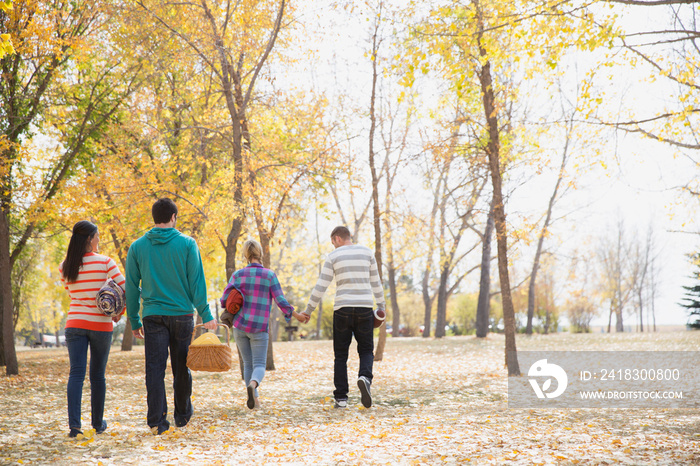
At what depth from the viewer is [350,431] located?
5199 millimetres

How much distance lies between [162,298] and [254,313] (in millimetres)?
1517

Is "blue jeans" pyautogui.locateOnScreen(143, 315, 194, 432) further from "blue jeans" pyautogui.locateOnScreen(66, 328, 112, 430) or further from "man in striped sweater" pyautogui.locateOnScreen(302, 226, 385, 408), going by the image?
"man in striped sweater" pyautogui.locateOnScreen(302, 226, 385, 408)

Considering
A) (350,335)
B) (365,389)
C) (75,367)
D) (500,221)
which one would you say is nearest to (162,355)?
(75,367)

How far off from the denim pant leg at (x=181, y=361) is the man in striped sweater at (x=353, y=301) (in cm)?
161

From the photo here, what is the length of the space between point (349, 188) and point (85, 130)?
7.07 meters

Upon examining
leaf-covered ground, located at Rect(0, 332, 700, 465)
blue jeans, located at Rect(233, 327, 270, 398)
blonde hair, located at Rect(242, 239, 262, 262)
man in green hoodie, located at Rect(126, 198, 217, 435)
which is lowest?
leaf-covered ground, located at Rect(0, 332, 700, 465)

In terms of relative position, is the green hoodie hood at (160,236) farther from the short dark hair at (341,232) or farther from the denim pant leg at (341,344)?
the denim pant leg at (341,344)

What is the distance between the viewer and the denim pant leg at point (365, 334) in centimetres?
630

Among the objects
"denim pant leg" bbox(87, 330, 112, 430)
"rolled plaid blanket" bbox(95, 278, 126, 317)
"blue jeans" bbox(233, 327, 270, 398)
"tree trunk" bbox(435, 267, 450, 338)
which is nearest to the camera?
"rolled plaid blanket" bbox(95, 278, 126, 317)

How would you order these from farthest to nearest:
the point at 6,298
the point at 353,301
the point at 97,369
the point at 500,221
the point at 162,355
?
the point at 6,298
the point at 500,221
the point at 353,301
the point at 97,369
the point at 162,355

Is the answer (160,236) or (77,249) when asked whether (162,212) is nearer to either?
(160,236)

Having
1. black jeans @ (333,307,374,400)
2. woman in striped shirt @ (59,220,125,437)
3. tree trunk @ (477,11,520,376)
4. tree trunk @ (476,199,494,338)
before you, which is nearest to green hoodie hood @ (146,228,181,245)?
woman in striped shirt @ (59,220,125,437)

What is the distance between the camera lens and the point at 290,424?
561 cm

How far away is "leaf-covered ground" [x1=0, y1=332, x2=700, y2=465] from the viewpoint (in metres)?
4.16
